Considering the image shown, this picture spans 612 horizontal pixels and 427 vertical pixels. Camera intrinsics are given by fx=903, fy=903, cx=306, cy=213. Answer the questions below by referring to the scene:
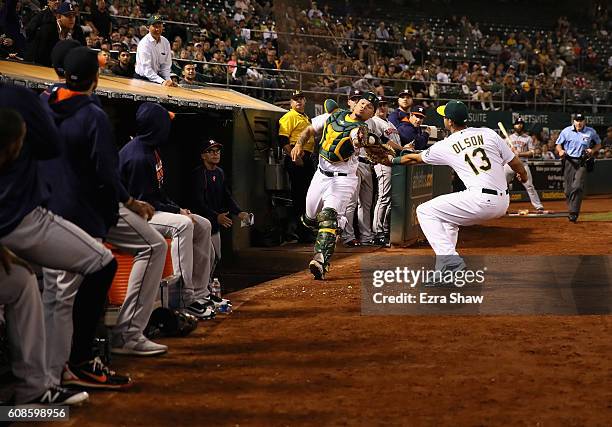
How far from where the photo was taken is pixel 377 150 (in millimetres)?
10211

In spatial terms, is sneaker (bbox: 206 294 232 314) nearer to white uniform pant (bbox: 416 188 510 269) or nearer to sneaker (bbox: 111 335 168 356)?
sneaker (bbox: 111 335 168 356)

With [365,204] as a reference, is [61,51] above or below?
above

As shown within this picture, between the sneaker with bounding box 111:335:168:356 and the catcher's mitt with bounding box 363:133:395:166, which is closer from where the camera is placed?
the sneaker with bounding box 111:335:168:356

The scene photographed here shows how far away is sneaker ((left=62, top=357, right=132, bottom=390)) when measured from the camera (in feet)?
18.5

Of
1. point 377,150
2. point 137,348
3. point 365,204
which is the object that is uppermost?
point 377,150

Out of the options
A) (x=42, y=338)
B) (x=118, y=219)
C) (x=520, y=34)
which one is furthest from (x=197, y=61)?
(x=520, y=34)

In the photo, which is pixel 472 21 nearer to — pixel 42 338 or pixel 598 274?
pixel 598 274

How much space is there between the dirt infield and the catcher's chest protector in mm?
1940

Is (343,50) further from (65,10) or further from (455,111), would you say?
(455,111)

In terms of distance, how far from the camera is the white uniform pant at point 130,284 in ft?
18.1

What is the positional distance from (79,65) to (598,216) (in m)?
16.6

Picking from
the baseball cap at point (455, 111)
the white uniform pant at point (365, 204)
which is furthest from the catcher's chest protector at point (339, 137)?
the white uniform pant at point (365, 204)

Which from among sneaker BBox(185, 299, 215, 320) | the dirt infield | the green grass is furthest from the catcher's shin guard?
the green grass

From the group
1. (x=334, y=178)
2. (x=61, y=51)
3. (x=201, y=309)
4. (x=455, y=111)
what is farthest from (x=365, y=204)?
(x=61, y=51)
